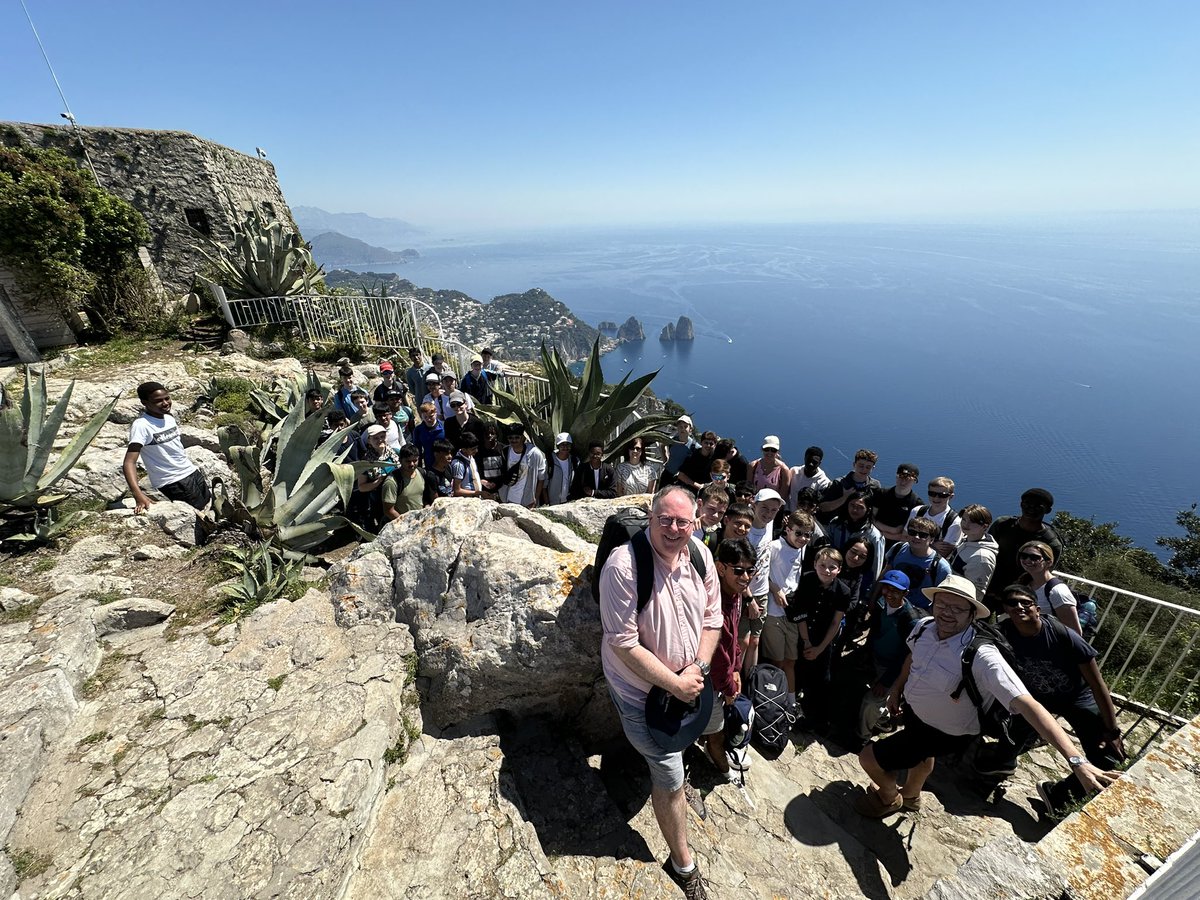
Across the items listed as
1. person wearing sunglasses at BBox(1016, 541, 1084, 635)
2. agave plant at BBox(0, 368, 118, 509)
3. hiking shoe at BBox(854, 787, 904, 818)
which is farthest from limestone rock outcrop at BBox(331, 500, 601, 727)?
person wearing sunglasses at BBox(1016, 541, 1084, 635)

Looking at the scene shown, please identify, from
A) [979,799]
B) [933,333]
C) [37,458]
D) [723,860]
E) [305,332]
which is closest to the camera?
[723,860]

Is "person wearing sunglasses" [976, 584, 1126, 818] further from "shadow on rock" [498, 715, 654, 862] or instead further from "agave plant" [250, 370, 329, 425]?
"agave plant" [250, 370, 329, 425]

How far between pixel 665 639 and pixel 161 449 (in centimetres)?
449

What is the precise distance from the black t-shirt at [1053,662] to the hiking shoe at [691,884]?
2289 millimetres

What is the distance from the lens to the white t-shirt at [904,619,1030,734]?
2.61m

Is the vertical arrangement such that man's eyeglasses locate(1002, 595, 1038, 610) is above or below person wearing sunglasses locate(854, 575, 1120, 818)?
above

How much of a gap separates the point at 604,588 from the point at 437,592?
1346 millimetres

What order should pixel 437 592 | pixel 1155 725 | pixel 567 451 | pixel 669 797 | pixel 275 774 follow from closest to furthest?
pixel 275 774 < pixel 669 797 < pixel 437 592 < pixel 1155 725 < pixel 567 451

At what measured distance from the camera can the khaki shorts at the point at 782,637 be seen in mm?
3686

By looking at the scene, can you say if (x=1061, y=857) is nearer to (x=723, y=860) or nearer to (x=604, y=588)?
(x=723, y=860)

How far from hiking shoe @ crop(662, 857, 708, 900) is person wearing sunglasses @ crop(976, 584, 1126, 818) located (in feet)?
7.50

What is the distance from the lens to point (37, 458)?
11.9 ft

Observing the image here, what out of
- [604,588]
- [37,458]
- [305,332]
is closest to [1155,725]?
[604,588]

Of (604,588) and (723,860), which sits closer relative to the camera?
(604,588)
